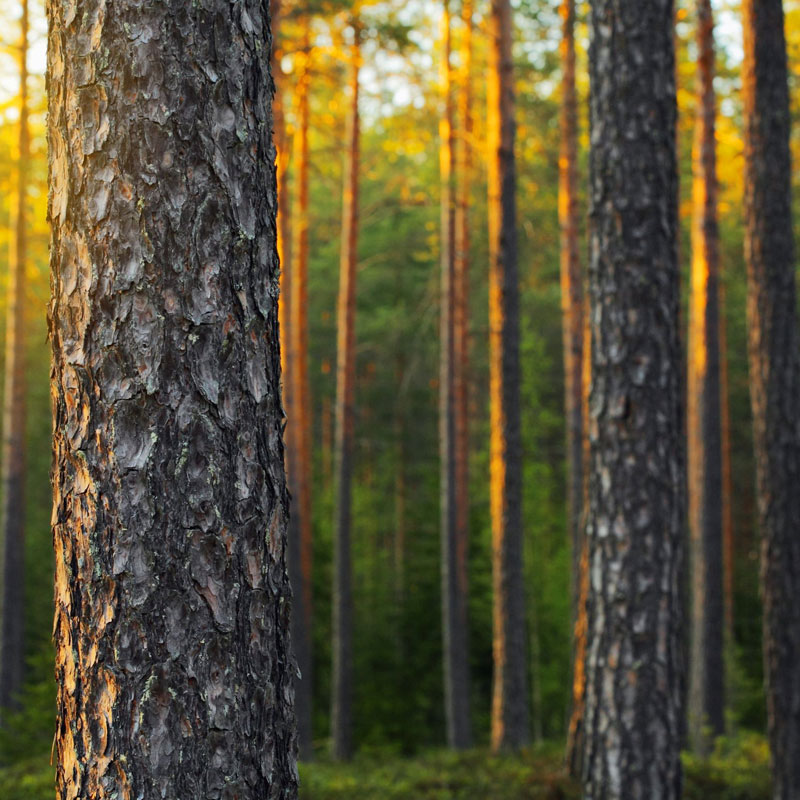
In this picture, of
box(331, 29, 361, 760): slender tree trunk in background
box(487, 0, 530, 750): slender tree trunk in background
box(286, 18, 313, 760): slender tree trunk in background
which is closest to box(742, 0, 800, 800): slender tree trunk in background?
box(487, 0, 530, 750): slender tree trunk in background

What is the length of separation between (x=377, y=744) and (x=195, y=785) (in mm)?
17787

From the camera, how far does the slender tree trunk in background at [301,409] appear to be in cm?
1305

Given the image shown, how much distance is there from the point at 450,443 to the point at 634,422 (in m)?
10.1

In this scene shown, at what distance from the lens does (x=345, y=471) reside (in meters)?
15.1

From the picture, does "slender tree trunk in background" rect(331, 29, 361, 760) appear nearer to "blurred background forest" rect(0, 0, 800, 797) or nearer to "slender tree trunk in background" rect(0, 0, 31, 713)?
"blurred background forest" rect(0, 0, 800, 797)

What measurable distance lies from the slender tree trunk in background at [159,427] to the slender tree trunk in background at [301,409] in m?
9.42

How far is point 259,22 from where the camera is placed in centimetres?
214

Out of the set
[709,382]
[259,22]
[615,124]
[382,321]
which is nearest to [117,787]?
[259,22]

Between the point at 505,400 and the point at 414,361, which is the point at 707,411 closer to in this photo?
the point at 505,400

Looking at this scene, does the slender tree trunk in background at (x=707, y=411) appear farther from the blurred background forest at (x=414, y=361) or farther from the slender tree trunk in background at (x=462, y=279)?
the slender tree trunk in background at (x=462, y=279)

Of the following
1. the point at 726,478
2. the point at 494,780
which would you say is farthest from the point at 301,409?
the point at 726,478

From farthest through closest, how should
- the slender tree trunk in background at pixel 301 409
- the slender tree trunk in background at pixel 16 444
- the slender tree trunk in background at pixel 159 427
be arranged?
the slender tree trunk in background at pixel 16 444 < the slender tree trunk in background at pixel 301 409 < the slender tree trunk in background at pixel 159 427

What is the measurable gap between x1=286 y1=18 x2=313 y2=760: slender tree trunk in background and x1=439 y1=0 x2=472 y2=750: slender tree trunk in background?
224 centimetres

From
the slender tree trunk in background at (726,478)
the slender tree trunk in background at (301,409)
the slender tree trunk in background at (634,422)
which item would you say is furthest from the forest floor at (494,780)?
the slender tree trunk in background at (726,478)
